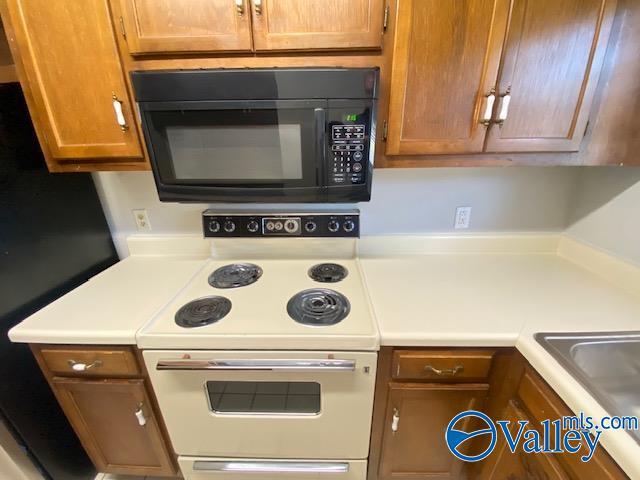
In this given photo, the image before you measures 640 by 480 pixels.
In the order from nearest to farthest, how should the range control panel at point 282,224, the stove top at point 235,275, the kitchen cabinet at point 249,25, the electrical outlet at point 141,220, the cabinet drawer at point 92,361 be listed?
1. the kitchen cabinet at point 249,25
2. the cabinet drawer at point 92,361
3. the stove top at point 235,275
4. the range control panel at point 282,224
5. the electrical outlet at point 141,220

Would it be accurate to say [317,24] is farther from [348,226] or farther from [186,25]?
[348,226]

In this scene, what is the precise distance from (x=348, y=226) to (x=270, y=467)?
40.3 inches

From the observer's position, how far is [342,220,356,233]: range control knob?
4.13 feet

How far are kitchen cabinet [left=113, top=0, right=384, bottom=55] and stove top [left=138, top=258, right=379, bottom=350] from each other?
0.84 metres

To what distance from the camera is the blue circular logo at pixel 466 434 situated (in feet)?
3.11

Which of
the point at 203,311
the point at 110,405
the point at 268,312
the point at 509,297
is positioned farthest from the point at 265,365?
the point at 509,297

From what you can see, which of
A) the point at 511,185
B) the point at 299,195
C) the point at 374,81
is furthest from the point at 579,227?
the point at 299,195

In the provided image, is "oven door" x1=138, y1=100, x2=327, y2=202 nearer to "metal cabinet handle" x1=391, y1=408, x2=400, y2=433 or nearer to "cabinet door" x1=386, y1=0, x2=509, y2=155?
"cabinet door" x1=386, y1=0, x2=509, y2=155

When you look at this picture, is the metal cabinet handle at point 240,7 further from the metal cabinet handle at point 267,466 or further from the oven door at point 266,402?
the metal cabinet handle at point 267,466

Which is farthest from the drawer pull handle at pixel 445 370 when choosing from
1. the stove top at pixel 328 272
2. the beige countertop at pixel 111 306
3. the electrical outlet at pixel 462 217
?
the beige countertop at pixel 111 306

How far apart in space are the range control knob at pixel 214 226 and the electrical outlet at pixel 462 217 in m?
1.17

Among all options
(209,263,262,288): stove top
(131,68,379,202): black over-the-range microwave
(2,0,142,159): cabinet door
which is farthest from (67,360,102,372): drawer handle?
(2,0,142,159): cabinet door

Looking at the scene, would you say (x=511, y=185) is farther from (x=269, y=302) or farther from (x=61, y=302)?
(x=61, y=302)

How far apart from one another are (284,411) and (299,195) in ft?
2.55
